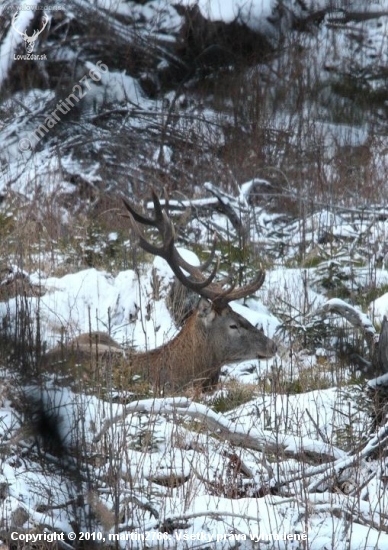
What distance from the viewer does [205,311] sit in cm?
701

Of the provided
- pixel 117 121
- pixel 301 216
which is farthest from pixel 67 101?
pixel 301 216

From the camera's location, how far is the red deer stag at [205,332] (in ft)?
21.6

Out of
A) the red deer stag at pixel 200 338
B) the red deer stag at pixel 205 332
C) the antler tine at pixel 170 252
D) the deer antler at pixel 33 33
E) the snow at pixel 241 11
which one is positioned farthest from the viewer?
the snow at pixel 241 11

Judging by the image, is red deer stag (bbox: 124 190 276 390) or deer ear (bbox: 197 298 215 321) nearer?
red deer stag (bbox: 124 190 276 390)

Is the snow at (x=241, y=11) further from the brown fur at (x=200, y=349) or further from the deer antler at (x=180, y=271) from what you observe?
the brown fur at (x=200, y=349)

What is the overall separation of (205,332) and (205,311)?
0.60ft

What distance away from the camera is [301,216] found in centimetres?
1038

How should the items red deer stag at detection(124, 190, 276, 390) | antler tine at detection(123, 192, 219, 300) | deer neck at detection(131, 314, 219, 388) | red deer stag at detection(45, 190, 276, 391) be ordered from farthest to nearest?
antler tine at detection(123, 192, 219, 300), red deer stag at detection(124, 190, 276, 390), red deer stag at detection(45, 190, 276, 391), deer neck at detection(131, 314, 219, 388)

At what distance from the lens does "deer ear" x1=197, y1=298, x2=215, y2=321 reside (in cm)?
698

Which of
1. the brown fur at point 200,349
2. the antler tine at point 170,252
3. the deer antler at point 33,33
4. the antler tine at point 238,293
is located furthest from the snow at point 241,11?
the brown fur at point 200,349

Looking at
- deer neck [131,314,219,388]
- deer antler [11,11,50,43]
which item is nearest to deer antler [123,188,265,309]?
deer neck [131,314,219,388]

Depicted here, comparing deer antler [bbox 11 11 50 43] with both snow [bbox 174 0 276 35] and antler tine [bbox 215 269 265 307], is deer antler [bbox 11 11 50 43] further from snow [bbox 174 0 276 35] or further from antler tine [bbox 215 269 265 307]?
antler tine [bbox 215 269 265 307]

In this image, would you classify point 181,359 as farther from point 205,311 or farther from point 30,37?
point 30,37

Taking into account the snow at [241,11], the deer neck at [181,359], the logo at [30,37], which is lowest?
the deer neck at [181,359]
